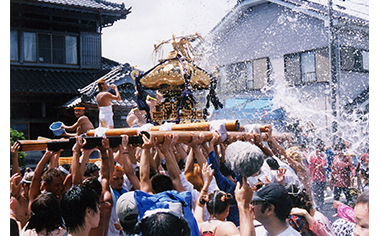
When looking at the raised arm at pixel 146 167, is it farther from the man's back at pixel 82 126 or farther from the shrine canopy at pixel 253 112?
the shrine canopy at pixel 253 112

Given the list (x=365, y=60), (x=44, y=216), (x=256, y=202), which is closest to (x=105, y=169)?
(x=44, y=216)

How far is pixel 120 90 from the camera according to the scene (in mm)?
7453

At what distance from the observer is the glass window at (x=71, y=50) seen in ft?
27.7

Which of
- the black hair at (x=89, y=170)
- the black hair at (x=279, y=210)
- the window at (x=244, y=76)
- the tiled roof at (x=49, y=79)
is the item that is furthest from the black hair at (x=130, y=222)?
the window at (x=244, y=76)

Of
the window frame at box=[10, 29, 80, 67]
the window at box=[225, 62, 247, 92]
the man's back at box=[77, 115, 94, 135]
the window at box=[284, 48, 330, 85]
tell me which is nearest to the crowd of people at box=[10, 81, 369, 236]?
the man's back at box=[77, 115, 94, 135]

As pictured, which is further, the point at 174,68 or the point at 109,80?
the point at 109,80

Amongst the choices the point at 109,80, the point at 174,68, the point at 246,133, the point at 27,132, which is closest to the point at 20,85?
the point at 27,132

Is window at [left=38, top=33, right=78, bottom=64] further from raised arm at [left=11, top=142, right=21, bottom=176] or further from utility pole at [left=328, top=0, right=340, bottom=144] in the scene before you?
raised arm at [left=11, top=142, right=21, bottom=176]

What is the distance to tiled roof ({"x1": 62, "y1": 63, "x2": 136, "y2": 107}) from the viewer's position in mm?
6910

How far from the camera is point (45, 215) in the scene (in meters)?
1.87

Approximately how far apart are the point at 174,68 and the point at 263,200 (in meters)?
2.89

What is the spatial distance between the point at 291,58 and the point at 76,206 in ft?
27.3

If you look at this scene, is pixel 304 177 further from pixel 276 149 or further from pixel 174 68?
pixel 174 68

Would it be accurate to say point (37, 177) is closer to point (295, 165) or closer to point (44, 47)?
point (295, 165)
